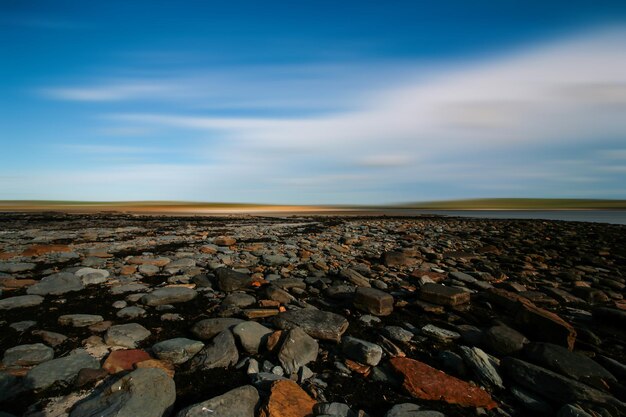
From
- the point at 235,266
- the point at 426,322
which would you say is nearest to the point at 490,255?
the point at 426,322

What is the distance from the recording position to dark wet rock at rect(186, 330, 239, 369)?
3.51 m

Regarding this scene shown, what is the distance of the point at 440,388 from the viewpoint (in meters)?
3.12

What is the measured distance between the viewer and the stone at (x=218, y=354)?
3.51 meters

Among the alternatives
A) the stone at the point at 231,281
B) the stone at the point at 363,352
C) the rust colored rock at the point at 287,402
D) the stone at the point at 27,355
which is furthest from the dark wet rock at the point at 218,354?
the stone at the point at 231,281

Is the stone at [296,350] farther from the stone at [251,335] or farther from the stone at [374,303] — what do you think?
the stone at [374,303]

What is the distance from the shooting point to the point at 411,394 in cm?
311

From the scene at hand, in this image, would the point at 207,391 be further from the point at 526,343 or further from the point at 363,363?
the point at 526,343

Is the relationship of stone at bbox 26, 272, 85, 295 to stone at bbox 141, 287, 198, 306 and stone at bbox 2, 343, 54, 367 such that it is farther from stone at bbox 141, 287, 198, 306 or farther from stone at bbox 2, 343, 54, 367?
stone at bbox 2, 343, 54, 367

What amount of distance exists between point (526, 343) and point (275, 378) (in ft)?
10.3

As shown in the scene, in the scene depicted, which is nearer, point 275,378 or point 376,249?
point 275,378

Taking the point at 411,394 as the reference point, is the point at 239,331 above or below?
above

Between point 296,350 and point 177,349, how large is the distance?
138 cm

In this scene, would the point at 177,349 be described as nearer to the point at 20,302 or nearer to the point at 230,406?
the point at 230,406

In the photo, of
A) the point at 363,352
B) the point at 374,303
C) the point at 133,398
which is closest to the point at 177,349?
the point at 133,398
